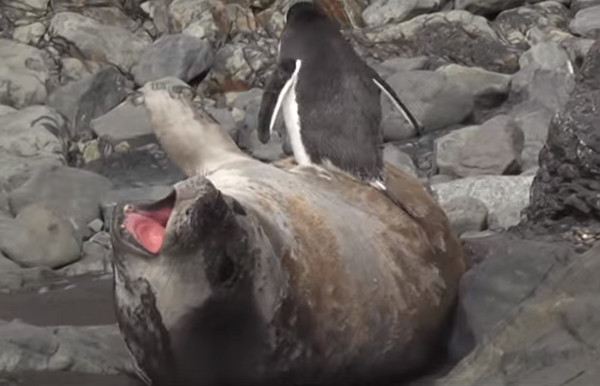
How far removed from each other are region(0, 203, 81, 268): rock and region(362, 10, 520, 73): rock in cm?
691

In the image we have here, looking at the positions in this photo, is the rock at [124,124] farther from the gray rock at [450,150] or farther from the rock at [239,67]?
the gray rock at [450,150]

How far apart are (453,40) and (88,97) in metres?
4.58

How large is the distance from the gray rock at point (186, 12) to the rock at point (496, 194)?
954cm

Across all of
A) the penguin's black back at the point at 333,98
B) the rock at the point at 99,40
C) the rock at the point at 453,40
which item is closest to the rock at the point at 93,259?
the penguin's black back at the point at 333,98

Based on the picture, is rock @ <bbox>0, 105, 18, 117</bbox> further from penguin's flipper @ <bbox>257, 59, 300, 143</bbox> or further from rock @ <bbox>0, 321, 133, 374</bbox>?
rock @ <bbox>0, 321, 133, 374</bbox>

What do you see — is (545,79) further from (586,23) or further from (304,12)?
(304,12)

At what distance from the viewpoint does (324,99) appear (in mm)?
6812

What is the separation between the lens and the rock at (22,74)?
650 inches

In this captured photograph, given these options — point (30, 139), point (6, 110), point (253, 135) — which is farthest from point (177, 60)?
point (253, 135)

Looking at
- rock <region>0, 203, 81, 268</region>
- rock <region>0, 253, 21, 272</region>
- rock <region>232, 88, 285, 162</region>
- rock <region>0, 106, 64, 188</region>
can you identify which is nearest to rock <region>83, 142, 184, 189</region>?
rock <region>0, 106, 64, 188</region>

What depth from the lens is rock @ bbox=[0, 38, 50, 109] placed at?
54.1ft

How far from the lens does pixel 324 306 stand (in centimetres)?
473

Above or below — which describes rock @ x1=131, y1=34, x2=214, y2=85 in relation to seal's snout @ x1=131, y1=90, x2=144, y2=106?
below

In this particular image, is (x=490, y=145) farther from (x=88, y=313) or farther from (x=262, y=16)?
(x=262, y=16)
